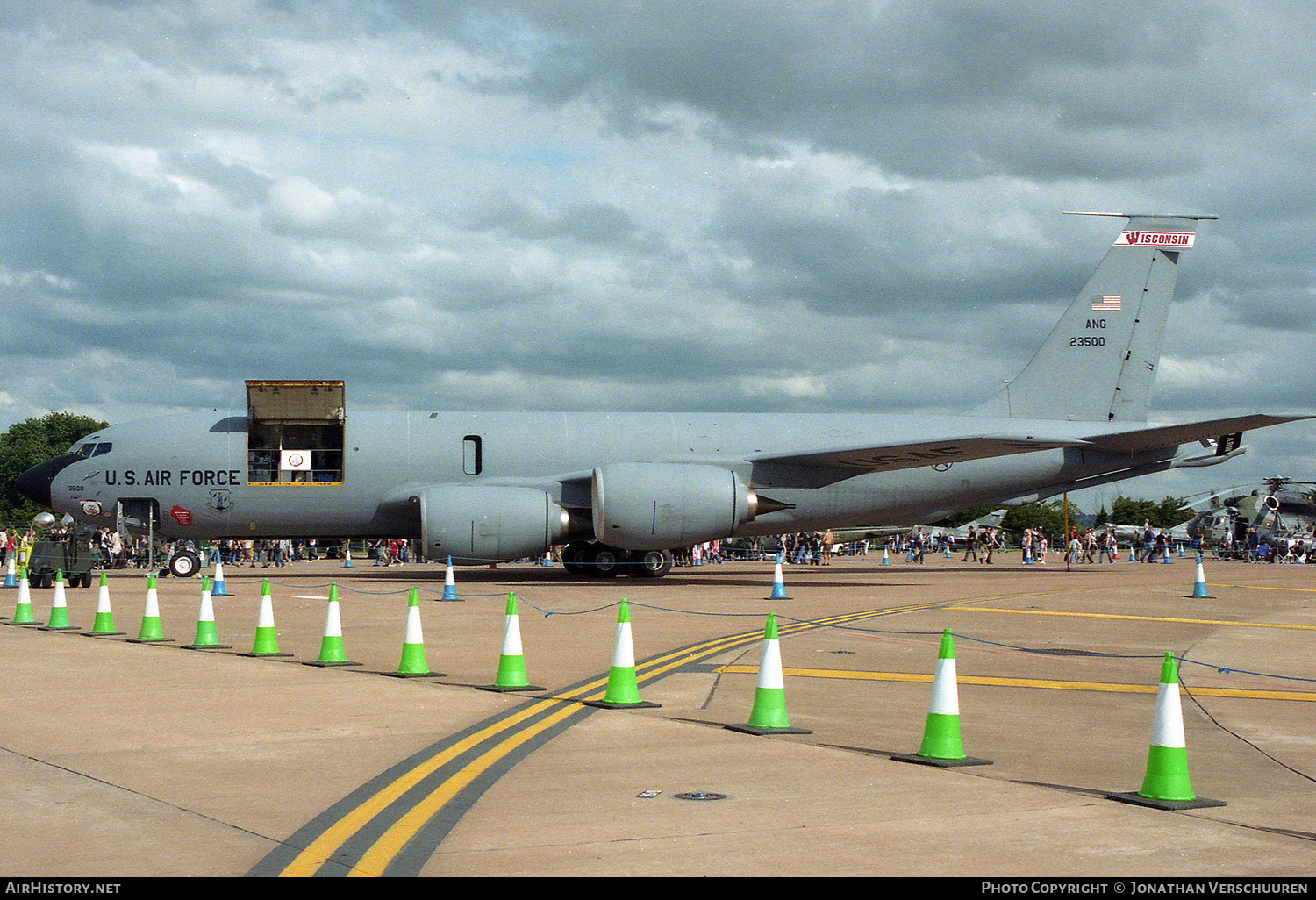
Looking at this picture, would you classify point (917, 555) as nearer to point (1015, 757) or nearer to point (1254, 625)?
point (1254, 625)

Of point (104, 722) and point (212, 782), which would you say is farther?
point (104, 722)

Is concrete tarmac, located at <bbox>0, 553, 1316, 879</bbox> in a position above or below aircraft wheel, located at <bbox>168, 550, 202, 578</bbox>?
below

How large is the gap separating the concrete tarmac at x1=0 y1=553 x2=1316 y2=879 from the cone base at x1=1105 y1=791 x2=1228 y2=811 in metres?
0.05

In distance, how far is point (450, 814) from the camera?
21.8 feet

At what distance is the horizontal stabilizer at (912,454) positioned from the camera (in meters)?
28.2

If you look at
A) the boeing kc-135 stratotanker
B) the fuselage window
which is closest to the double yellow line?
the boeing kc-135 stratotanker

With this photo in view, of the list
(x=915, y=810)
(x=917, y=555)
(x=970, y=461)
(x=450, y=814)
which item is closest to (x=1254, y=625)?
(x=970, y=461)

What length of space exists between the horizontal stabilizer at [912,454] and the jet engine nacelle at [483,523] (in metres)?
5.91

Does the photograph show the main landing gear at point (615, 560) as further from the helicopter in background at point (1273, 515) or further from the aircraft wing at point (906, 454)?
the helicopter in background at point (1273, 515)

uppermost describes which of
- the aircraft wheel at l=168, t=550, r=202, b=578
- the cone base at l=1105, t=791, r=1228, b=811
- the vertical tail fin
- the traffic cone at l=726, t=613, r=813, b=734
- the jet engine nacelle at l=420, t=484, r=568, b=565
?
the vertical tail fin

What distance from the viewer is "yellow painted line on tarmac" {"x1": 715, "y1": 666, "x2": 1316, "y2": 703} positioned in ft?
40.4

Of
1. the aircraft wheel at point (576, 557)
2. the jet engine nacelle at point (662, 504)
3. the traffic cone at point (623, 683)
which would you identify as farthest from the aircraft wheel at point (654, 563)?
the traffic cone at point (623, 683)

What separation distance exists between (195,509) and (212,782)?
24000mm

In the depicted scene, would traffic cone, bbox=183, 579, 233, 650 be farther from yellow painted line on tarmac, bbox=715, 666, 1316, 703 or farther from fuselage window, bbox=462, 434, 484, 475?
fuselage window, bbox=462, 434, 484, 475
